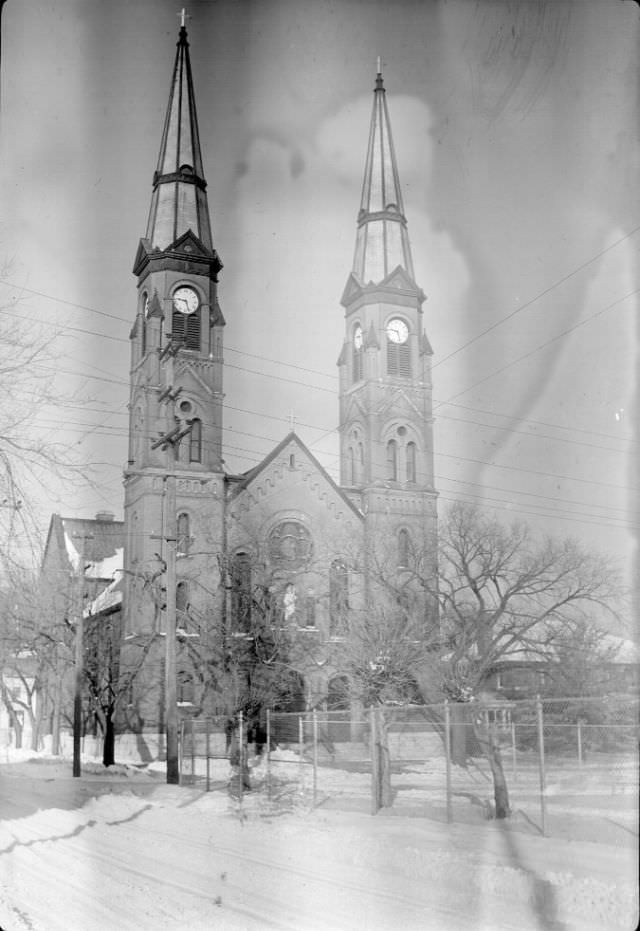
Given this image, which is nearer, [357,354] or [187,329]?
[187,329]

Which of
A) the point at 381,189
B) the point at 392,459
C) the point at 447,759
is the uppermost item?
the point at 381,189

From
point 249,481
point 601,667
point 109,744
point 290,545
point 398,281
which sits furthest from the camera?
point 249,481

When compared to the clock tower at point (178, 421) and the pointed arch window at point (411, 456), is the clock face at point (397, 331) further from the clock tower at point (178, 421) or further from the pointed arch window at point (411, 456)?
the clock tower at point (178, 421)

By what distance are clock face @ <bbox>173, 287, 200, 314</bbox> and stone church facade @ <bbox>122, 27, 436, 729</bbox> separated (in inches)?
2.2

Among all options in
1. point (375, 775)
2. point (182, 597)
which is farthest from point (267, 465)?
point (375, 775)

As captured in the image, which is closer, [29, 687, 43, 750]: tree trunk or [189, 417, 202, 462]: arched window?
[29, 687, 43, 750]: tree trunk

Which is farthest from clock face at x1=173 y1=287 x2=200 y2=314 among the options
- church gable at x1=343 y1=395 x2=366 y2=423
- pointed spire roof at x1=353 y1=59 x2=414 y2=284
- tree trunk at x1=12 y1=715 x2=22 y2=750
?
tree trunk at x1=12 y1=715 x2=22 y2=750

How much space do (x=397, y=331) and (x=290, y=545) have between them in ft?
23.6

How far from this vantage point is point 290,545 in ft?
89.8

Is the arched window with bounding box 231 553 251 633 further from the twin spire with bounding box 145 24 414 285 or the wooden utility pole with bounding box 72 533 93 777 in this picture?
the twin spire with bounding box 145 24 414 285

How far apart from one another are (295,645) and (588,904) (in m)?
15.2

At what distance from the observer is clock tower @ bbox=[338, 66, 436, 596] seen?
23.9 m

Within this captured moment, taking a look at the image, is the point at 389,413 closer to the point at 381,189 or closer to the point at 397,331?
the point at 397,331

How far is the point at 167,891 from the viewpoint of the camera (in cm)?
856
